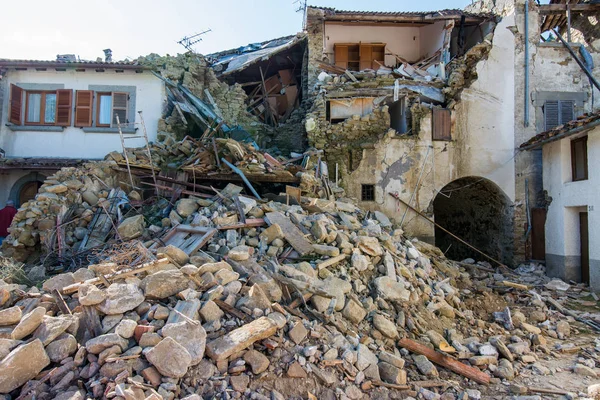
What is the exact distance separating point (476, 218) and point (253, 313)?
Answer: 11796 millimetres

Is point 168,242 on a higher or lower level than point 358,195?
lower

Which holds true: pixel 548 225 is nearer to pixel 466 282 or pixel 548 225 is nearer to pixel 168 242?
pixel 466 282

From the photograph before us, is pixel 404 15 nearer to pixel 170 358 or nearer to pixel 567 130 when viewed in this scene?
pixel 567 130

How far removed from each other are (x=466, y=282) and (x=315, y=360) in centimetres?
588

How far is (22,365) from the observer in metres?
3.53

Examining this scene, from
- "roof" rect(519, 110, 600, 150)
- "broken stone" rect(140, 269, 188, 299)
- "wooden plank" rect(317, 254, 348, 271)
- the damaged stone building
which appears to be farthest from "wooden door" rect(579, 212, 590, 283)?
"broken stone" rect(140, 269, 188, 299)

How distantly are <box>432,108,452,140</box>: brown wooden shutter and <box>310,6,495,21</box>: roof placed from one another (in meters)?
3.98

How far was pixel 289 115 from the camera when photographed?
52.4 ft

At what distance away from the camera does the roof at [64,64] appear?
12.0 metres

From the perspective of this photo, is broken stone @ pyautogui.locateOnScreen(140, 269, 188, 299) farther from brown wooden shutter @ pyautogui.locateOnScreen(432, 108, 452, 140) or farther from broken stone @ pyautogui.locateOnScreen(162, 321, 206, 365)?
brown wooden shutter @ pyautogui.locateOnScreen(432, 108, 452, 140)

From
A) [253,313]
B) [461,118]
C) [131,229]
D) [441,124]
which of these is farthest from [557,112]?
[131,229]

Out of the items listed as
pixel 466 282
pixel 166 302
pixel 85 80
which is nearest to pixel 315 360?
pixel 166 302

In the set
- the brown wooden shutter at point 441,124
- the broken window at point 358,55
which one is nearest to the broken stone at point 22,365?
the brown wooden shutter at point 441,124

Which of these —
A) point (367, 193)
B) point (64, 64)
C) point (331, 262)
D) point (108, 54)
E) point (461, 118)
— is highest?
point (108, 54)
